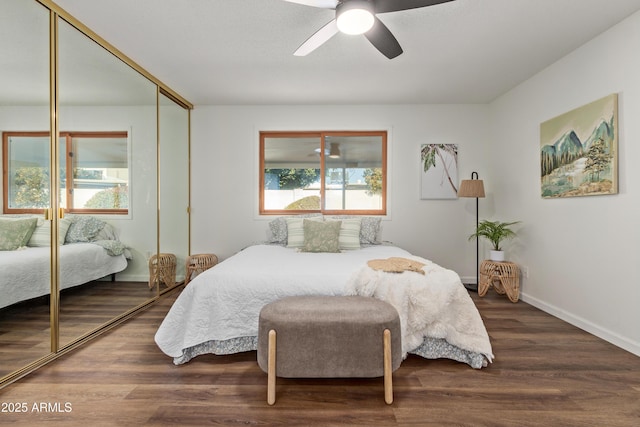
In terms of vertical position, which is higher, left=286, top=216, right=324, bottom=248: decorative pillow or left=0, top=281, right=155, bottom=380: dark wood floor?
left=286, top=216, right=324, bottom=248: decorative pillow

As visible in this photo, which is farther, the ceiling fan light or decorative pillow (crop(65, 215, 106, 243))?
decorative pillow (crop(65, 215, 106, 243))

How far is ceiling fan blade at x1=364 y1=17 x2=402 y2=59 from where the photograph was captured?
75.0 inches

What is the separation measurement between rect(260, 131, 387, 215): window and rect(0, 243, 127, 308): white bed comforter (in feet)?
6.68

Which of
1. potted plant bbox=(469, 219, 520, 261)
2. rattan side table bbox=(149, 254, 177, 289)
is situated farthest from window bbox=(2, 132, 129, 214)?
potted plant bbox=(469, 219, 520, 261)

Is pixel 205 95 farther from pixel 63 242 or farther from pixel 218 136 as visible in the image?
pixel 63 242

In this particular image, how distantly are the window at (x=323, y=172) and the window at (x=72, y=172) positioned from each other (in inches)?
71.0

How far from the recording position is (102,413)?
1.55 meters

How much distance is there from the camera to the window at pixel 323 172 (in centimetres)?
416

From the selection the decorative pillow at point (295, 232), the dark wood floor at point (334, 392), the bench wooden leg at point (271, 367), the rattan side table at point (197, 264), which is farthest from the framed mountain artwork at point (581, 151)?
the rattan side table at point (197, 264)

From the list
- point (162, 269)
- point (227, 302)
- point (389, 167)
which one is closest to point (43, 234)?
point (227, 302)

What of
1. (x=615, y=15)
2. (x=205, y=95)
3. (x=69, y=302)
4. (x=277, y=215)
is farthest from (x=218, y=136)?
(x=615, y=15)

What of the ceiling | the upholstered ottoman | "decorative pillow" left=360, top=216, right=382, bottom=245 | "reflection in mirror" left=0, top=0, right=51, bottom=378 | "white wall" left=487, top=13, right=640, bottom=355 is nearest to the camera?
the upholstered ottoman

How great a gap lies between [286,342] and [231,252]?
2.69 metres

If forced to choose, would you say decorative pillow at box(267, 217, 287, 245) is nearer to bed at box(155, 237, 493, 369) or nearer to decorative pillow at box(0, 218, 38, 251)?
bed at box(155, 237, 493, 369)
